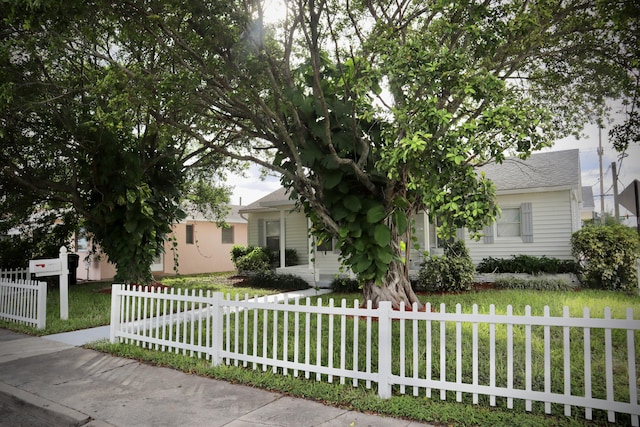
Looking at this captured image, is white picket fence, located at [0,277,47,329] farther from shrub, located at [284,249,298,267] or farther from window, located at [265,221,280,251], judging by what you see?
window, located at [265,221,280,251]

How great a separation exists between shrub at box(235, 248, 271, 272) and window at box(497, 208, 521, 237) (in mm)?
8878

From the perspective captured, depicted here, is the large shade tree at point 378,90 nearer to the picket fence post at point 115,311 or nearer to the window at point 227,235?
the picket fence post at point 115,311

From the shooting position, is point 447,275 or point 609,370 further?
point 447,275

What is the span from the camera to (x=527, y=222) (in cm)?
1437

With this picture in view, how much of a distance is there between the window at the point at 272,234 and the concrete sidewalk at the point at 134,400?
43.8 ft

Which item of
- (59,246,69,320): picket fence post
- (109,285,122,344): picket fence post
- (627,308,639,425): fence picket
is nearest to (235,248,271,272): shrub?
(59,246,69,320): picket fence post

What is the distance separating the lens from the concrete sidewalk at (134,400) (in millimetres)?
4164

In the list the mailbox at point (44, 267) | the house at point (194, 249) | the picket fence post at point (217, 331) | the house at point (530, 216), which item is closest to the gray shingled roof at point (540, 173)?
the house at point (530, 216)

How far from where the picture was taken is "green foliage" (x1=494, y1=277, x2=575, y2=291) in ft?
38.7

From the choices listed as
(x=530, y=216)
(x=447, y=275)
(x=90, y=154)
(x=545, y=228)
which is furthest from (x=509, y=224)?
(x=90, y=154)

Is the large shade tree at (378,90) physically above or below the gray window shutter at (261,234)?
above

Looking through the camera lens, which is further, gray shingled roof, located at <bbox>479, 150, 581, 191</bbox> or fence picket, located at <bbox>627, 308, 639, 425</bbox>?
gray shingled roof, located at <bbox>479, 150, 581, 191</bbox>

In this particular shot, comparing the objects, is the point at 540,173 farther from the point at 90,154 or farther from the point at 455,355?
the point at 90,154

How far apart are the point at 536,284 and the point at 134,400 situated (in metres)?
10.8
